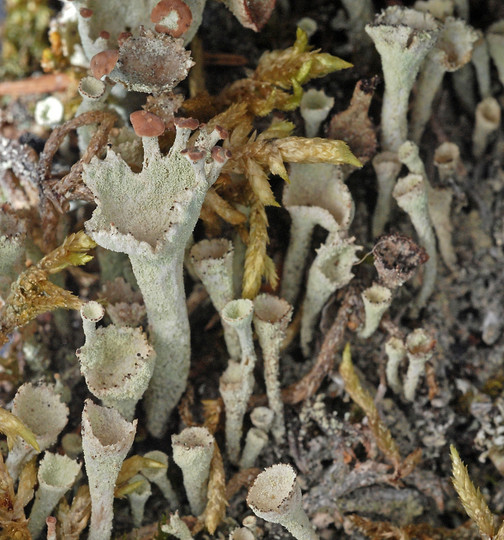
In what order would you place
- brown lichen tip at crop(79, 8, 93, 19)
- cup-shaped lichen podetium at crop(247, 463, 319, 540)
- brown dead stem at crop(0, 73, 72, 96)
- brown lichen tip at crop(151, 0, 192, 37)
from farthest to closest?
brown dead stem at crop(0, 73, 72, 96) → brown lichen tip at crop(79, 8, 93, 19) → brown lichen tip at crop(151, 0, 192, 37) → cup-shaped lichen podetium at crop(247, 463, 319, 540)

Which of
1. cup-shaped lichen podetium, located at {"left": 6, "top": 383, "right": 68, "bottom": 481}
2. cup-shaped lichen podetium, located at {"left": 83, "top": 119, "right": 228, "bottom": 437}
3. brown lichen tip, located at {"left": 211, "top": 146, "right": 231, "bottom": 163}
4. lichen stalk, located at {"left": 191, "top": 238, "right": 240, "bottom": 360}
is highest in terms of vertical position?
brown lichen tip, located at {"left": 211, "top": 146, "right": 231, "bottom": 163}

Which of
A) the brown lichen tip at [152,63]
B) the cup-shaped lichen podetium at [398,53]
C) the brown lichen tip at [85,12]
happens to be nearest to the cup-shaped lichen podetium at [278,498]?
the brown lichen tip at [152,63]

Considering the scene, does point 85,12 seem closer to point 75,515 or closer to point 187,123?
point 187,123

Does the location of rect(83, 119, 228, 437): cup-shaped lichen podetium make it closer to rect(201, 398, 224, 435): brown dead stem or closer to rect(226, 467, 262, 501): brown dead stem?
rect(201, 398, 224, 435): brown dead stem

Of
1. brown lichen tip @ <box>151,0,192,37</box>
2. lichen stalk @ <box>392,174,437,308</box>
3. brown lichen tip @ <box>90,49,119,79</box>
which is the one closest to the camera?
brown lichen tip @ <box>90,49,119,79</box>

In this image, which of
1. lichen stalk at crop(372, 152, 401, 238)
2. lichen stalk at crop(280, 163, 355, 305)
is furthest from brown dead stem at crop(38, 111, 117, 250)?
lichen stalk at crop(372, 152, 401, 238)

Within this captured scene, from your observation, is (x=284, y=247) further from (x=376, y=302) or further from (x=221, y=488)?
(x=221, y=488)

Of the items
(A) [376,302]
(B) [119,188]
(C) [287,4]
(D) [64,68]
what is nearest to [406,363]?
(A) [376,302]

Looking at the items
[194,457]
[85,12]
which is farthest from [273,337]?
[85,12]
